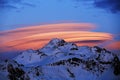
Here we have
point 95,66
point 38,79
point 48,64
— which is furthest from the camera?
point 95,66

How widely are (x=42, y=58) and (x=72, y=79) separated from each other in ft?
13.3

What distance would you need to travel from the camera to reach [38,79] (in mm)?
27344

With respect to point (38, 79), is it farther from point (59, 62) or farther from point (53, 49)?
point (53, 49)

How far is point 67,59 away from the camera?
41.1 meters

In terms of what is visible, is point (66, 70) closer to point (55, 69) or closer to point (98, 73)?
point (55, 69)

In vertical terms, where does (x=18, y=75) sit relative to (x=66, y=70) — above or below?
above

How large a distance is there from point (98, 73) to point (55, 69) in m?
5.39

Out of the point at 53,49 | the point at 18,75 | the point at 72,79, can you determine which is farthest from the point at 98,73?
the point at 18,75

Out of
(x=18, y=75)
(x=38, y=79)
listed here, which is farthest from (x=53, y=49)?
(x=18, y=75)

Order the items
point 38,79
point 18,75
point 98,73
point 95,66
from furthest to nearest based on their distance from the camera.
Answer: point 95,66 < point 98,73 < point 38,79 < point 18,75

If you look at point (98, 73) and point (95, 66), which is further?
point (95, 66)

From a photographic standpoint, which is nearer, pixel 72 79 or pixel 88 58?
pixel 72 79

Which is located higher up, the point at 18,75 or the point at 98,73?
the point at 18,75

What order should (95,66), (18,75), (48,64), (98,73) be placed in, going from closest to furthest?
(18,75) < (98,73) < (48,64) < (95,66)
